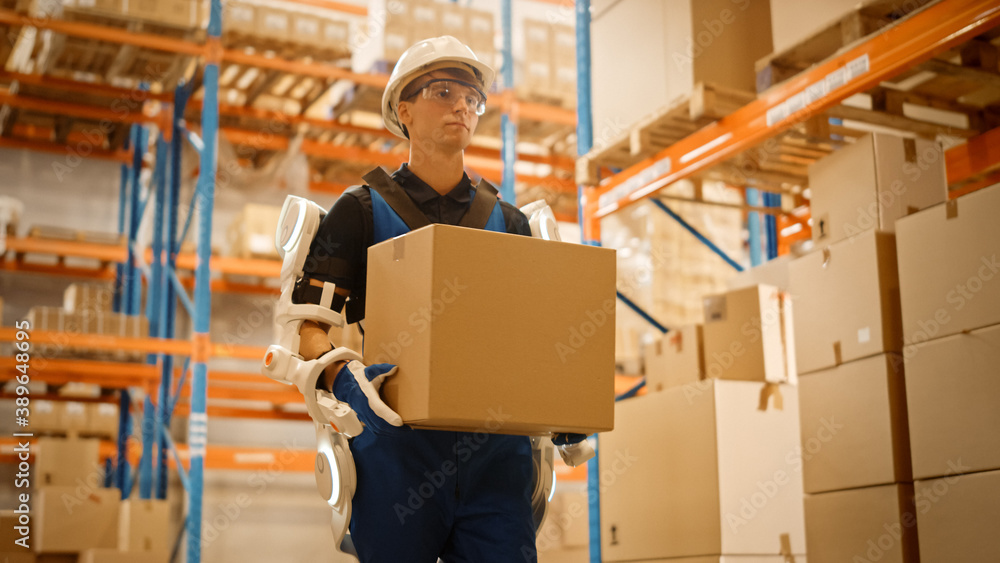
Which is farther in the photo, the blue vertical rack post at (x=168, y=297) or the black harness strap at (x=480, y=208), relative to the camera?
the blue vertical rack post at (x=168, y=297)

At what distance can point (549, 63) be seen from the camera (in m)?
10.3

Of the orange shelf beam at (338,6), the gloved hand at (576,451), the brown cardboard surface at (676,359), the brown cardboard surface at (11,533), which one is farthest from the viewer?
the orange shelf beam at (338,6)

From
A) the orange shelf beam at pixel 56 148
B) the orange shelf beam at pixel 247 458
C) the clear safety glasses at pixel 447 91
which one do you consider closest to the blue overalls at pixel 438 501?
the clear safety glasses at pixel 447 91

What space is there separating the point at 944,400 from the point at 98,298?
8136mm

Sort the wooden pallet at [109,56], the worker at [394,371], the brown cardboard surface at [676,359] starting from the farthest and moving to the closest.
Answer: the wooden pallet at [109,56] → the brown cardboard surface at [676,359] → the worker at [394,371]

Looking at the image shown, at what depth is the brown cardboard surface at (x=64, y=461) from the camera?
9.12 metres

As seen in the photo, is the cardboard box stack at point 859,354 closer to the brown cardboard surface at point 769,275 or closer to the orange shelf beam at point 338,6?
the brown cardboard surface at point 769,275

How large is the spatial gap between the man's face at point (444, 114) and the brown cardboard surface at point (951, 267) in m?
1.89

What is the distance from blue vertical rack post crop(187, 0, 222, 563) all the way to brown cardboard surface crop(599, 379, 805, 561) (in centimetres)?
421

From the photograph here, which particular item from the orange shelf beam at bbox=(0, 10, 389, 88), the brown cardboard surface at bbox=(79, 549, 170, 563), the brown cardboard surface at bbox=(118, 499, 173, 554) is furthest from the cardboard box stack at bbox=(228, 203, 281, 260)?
the brown cardboard surface at bbox=(79, 549, 170, 563)

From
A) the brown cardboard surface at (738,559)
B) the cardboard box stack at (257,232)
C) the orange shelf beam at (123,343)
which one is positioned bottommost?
the brown cardboard surface at (738,559)

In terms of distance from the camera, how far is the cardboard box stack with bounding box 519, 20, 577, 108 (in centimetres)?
1012

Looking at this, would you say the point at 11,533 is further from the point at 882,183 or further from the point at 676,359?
the point at 882,183

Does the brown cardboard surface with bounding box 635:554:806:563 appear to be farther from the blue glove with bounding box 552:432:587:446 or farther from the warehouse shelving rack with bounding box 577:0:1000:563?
the blue glove with bounding box 552:432:587:446
